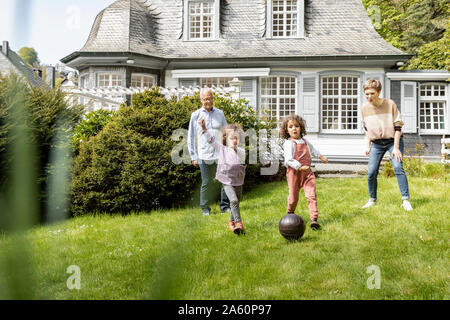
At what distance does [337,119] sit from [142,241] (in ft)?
37.4

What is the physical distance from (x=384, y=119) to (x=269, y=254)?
268cm

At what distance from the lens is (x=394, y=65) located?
13.9 metres

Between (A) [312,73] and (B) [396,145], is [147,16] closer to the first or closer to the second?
(A) [312,73]

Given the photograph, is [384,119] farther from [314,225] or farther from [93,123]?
[93,123]

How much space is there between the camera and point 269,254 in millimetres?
3654

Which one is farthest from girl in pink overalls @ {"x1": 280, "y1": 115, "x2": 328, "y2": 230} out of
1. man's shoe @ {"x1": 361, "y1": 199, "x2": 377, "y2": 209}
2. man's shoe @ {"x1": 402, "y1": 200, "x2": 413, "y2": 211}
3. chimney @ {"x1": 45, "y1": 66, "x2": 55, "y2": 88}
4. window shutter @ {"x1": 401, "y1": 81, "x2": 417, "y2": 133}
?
window shutter @ {"x1": 401, "y1": 81, "x2": 417, "y2": 133}

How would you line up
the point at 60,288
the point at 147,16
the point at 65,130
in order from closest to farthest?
the point at 60,288, the point at 65,130, the point at 147,16

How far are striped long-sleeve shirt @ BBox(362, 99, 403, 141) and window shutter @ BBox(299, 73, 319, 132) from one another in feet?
28.8

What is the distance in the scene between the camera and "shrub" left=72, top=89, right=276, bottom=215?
6.20 m

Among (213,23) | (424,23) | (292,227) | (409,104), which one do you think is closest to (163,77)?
(213,23)

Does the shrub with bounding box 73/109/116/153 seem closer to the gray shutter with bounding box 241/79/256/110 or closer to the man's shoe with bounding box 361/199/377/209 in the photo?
the man's shoe with bounding box 361/199/377/209

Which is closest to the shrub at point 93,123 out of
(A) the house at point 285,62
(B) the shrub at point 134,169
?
(B) the shrub at point 134,169
